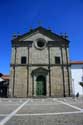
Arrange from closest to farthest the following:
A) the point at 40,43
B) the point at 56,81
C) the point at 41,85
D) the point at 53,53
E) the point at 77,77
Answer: the point at 56,81 < the point at 41,85 < the point at 53,53 < the point at 40,43 < the point at 77,77

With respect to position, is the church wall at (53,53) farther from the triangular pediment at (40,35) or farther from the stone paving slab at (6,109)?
the stone paving slab at (6,109)

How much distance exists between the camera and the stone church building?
2873 cm

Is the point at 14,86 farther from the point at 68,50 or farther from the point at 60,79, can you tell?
the point at 68,50

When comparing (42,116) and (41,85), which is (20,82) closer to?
(41,85)

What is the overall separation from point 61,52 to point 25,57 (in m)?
6.45

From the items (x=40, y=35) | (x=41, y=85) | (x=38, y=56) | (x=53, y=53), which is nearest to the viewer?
(x=41, y=85)

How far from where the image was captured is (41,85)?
29594 mm

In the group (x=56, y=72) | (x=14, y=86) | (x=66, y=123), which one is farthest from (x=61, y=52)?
(x=66, y=123)

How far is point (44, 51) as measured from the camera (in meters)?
30.5

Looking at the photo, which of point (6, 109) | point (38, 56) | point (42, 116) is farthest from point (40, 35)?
point (42, 116)

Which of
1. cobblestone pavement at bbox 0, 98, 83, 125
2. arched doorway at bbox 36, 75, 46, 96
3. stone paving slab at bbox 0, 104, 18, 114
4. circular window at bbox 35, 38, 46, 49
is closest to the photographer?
cobblestone pavement at bbox 0, 98, 83, 125

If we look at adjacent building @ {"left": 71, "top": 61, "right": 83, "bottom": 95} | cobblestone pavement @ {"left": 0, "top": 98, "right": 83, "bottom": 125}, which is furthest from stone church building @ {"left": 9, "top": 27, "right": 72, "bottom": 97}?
cobblestone pavement @ {"left": 0, "top": 98, "right": 83, "bottom": 125}

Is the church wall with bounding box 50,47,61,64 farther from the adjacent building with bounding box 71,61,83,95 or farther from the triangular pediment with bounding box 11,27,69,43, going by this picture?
the adjacent building with bounding box 71,61,83,95

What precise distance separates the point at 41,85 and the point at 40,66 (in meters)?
3.29
